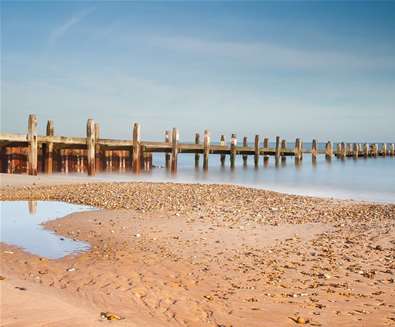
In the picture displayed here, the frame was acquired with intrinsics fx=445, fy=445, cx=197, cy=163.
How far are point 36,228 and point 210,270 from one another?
14.7 feet

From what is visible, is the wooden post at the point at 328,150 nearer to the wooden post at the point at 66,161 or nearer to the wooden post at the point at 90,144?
the wooden post at the point at 66,161

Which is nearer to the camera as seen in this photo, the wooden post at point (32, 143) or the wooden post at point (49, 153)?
the wooden post at point (32, 143)

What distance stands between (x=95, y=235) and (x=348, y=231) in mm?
4926

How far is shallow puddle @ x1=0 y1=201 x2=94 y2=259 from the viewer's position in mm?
7281

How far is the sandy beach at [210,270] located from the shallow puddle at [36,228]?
10.4 inches

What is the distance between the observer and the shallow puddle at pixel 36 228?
7.28 meters

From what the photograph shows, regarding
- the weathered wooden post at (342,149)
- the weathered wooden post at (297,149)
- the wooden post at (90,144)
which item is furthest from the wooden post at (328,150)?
the wooden post at (90,144)

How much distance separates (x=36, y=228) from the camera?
29.6 ft

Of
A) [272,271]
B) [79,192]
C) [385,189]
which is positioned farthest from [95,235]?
[385,189]

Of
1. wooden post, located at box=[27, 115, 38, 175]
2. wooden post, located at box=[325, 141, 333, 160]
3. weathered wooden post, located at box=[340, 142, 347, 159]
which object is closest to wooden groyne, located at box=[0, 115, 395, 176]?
wooden post, located at box=[27, 115, 38, 175]

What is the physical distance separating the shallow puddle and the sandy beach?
0.26 metres

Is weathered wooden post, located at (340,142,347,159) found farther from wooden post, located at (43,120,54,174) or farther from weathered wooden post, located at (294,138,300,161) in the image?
wooden post, located at (43,120,54,174)

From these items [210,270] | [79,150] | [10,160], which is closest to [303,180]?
[79,150]

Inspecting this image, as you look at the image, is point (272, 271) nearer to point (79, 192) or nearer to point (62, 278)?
point (62, 278)
